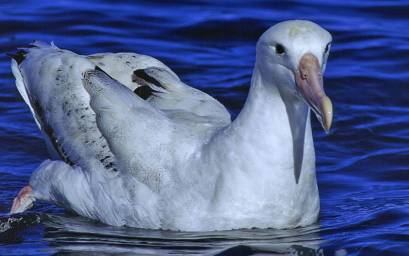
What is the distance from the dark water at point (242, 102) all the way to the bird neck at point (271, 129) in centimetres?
52

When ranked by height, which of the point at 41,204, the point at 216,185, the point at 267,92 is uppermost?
the point at 267,92

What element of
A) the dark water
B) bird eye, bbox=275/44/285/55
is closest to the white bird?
bird eye, bbox=275/44/285/55

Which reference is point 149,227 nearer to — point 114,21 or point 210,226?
point 210,226

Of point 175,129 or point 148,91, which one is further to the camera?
point 148,91

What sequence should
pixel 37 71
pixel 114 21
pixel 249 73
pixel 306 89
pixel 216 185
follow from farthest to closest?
pixel 114 21 < pixel 249 73 < pixel 37 71 < pixel 216 185 < pixel 306 89

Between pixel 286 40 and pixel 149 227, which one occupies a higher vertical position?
pixel 286 40

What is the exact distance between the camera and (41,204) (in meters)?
10.2

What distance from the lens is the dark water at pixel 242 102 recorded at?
28.8ft

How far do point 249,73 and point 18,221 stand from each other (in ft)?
14.5

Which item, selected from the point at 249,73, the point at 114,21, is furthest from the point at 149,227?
the point at 114,21

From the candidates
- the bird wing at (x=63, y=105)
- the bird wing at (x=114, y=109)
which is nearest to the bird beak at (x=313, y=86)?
the bird wing at (x=114, y=109)

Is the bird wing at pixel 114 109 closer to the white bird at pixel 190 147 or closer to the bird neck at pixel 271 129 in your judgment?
the white bird at pixel 190 147

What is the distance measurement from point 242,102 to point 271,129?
4.24m

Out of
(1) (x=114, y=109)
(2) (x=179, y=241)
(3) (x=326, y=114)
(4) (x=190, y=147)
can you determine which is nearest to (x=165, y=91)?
(1) (x=114, y=109)
